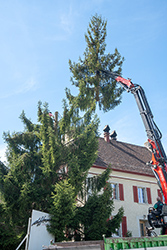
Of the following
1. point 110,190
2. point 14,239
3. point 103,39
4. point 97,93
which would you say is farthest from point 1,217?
point 103,39

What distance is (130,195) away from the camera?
21000mm

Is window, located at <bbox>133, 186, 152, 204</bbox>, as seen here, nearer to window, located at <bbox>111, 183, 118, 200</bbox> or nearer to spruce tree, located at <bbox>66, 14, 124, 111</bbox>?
window, located at <bbox>111, 183, 118, 200</bbox>

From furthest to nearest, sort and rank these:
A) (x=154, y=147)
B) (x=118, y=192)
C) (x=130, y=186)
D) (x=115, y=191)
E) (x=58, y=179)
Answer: (x=130, y=186) < (x=115, y=191) < (x=118, y=192) < (x=58, y=179) < (x=154, y=147)

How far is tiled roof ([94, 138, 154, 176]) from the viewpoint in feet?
71.3

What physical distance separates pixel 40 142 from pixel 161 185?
21.3 ft

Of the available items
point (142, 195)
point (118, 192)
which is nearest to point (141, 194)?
point (142, 195)

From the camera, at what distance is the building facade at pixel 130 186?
20.0 m

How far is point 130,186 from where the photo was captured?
842 inches

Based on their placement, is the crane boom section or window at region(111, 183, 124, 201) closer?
the crane boom section

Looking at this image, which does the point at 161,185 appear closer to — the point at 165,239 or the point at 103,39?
the point at 165,239

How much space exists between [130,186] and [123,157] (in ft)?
10.8

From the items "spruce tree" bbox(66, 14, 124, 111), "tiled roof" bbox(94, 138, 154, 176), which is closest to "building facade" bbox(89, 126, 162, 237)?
"tiled roof" bbox(94, 138, 154, 176)

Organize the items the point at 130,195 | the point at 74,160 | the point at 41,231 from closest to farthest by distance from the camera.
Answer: the point at 41,231 < the point at 74,160 < the point at 130,195

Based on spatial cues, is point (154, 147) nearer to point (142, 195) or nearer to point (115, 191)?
point (115, 191)
